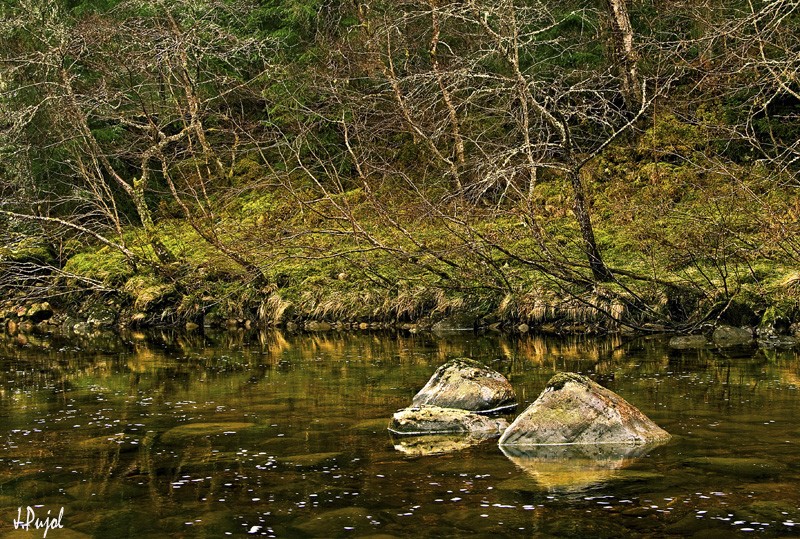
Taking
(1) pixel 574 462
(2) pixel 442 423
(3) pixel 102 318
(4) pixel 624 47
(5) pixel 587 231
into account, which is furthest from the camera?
(3) pixel 102 318

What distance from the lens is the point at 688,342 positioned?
563 inches

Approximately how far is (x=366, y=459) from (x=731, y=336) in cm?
852

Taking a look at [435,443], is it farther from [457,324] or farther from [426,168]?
[426,168]

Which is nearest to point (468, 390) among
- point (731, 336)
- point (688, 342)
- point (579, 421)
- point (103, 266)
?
point (579, 421)

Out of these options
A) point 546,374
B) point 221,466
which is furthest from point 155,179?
point 221,466

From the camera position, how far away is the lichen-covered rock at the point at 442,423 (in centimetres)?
873

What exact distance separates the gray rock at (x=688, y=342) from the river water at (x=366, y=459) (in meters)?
0.45

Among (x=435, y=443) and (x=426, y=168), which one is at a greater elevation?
(x=426, y=168)

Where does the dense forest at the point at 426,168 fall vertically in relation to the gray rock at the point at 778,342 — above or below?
above

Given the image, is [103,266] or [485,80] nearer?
[485,80]

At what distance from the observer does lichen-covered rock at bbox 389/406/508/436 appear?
28.6ft

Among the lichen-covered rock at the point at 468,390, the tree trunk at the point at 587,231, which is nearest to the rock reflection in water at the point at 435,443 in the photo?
the lichen-covered rock at the point at 468,390

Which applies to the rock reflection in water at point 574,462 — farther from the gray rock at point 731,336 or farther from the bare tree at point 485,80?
the bare tree at point 485,80

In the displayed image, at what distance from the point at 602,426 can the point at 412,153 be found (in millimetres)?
16911
